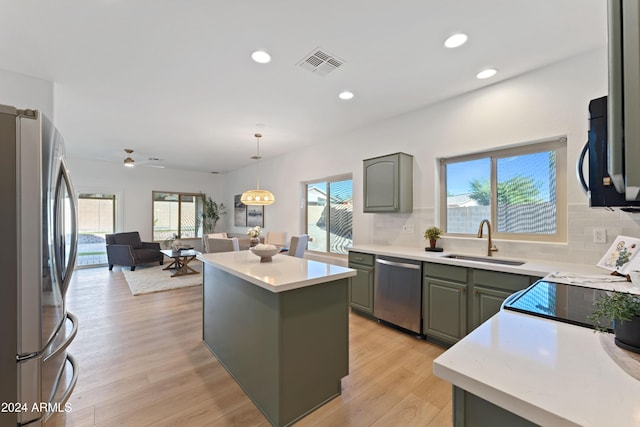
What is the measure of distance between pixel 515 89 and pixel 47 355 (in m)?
4.03

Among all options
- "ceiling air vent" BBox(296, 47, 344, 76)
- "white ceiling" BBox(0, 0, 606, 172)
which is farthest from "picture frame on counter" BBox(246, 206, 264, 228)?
"ceiling air vent" BBox(296, 47, 344, 76)

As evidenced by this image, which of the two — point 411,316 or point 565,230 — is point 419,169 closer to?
point 565,230

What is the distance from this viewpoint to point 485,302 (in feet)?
7.55

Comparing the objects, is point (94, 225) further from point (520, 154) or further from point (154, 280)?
point (520, 154)

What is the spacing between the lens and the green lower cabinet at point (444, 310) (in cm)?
246

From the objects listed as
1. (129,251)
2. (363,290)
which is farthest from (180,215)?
(363,290)

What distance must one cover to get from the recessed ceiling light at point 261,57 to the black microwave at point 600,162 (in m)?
2.18

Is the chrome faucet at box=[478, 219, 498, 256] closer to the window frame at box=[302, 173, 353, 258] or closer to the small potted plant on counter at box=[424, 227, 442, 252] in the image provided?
the small potted plant on counter at box=[424, 227, 442, 252]

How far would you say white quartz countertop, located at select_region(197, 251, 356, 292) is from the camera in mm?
1655

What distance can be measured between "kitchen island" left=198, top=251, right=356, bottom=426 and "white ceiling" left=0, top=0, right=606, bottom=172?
181cm

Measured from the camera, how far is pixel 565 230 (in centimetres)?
244

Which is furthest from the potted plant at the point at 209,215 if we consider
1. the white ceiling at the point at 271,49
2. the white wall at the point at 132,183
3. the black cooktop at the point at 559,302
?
the black cooktop at the point at 559,302

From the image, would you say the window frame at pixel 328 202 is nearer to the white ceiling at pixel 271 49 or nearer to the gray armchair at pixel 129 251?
the white ceiling at pixel 271 49

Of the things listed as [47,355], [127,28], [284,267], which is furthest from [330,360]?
[127,28]
